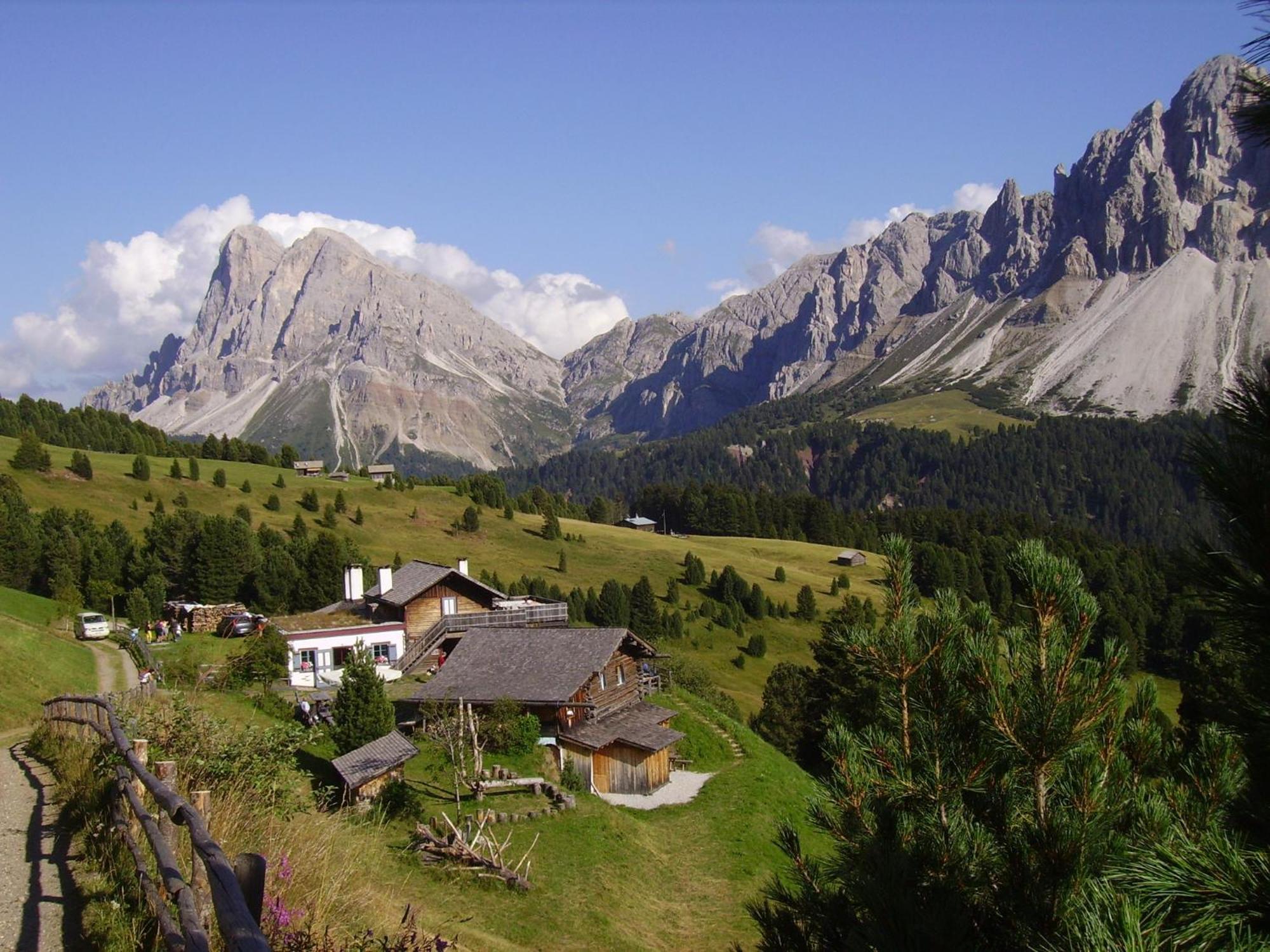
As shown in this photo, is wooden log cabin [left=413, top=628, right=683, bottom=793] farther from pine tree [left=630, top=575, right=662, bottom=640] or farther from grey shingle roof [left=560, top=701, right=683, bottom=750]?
pine tree [left=630, top=575, right=662, bottom=640]

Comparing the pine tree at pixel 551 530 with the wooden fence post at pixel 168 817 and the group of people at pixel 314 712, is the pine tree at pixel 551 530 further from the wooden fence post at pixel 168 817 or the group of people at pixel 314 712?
the wooden fence post at pixel 168 817

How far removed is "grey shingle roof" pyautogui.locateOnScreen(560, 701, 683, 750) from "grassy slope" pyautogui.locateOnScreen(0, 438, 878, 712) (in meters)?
31.1

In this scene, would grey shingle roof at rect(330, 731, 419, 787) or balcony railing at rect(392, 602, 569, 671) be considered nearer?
grey shingle roof at rect(330, 731, 419, 787)

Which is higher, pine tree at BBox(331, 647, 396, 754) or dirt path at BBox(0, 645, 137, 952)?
dirt path at BBox(0, 645, 137, 952)

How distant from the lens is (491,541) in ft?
369

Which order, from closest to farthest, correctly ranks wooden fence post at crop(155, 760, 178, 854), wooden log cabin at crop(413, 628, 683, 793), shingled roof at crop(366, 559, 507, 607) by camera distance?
wooden fence post at crop(155, 760, 178, 854)
wooden log cabin at crop(413, 628, 683, 793)
shingled roof at crop(366, 559, 507, 607)

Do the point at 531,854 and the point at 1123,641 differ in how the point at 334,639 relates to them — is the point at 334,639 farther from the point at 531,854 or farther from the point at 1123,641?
the point at 1123,641

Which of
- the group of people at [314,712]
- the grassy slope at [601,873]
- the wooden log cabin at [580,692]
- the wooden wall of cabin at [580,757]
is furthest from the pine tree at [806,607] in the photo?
the group of people at [314,712]

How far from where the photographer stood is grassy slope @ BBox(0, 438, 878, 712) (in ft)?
296

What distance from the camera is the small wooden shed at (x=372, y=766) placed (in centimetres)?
2592

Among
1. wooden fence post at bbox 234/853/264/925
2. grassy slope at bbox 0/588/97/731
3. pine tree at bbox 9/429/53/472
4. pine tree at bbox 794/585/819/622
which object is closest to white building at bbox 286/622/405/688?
grassy slope at bbox 0/588/97/731

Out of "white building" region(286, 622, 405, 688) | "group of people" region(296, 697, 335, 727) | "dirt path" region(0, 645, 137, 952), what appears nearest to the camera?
"dirt path" region(0, 645, 137, 952)

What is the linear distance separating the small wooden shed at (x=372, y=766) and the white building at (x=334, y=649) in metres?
20.0

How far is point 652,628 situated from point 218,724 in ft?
250
